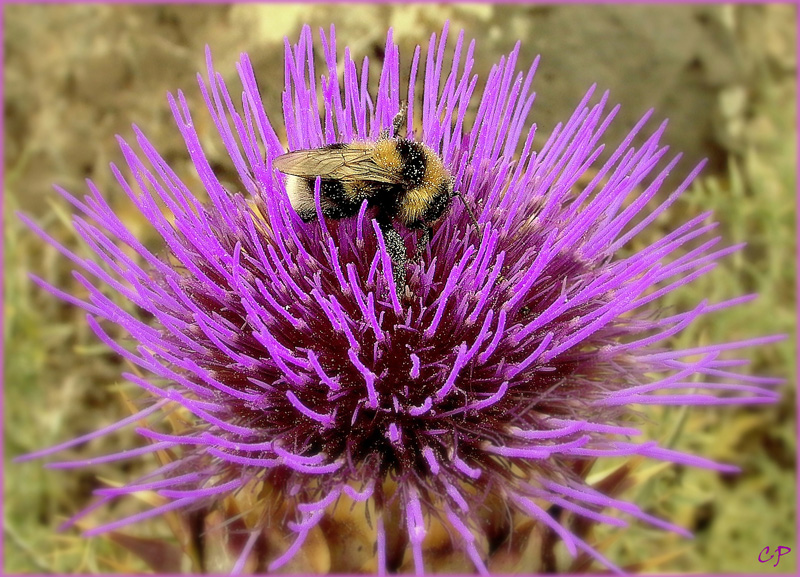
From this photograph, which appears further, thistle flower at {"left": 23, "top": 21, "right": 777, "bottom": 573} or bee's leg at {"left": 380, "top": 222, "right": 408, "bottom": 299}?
bee's leg at {"left": 380, "top": 222, "right": 408, "bottom": 299}

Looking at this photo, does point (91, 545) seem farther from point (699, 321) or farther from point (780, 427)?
point (780, 427)

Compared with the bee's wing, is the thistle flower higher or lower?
lower

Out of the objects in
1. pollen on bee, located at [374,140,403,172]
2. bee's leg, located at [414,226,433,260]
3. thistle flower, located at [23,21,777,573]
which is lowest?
thistle flower, located at [23,21,777,573]

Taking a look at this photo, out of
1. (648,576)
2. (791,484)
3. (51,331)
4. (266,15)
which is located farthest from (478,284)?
(266,15)

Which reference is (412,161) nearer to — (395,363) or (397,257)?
(397,257)

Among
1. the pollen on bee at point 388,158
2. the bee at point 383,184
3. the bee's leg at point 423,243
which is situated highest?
the pollen on bee at point 388,158
